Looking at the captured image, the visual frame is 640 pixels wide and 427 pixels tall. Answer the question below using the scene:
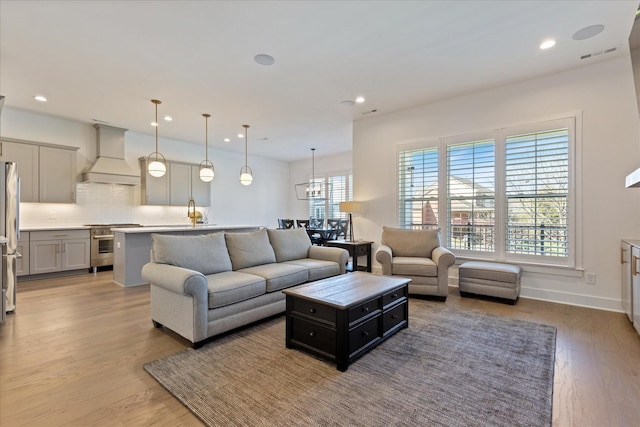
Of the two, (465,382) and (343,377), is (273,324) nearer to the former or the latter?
(343,377)

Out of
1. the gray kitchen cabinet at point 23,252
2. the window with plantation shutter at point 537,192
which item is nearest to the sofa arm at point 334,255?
the window with plantation shutter at point 537,192

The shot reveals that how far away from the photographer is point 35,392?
198cm

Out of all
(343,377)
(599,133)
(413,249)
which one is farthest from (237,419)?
(599,133)

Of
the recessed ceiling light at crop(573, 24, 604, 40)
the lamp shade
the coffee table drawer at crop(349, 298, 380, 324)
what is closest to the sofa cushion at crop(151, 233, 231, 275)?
the coffee table drawer at crop(349, 298, 380, 324)

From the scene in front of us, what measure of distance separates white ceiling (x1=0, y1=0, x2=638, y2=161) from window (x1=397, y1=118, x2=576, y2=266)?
2.73 ft

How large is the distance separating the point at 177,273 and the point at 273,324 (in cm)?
113

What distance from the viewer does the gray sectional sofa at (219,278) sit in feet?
8.56

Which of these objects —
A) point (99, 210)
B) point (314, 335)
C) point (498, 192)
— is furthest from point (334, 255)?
point (99, 210)

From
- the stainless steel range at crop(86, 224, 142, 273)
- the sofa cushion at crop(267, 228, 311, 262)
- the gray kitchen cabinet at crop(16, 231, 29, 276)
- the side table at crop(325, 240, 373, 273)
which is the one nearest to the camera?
the sofa cushion at crop(267, 228, 311, 262)

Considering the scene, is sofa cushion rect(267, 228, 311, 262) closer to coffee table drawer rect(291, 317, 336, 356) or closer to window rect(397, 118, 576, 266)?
coffee table drawer rect(291, 317, 336, 356)

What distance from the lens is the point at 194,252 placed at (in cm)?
318

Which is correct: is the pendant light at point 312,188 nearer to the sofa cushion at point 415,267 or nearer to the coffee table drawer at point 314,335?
the sofa cushion at point 415,267

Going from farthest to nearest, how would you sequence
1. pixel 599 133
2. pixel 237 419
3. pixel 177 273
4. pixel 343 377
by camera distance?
pixel 599 133 < pixel 177 273 < pixel 343 377 < pixel 237 419

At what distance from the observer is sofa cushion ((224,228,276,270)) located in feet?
11.8
